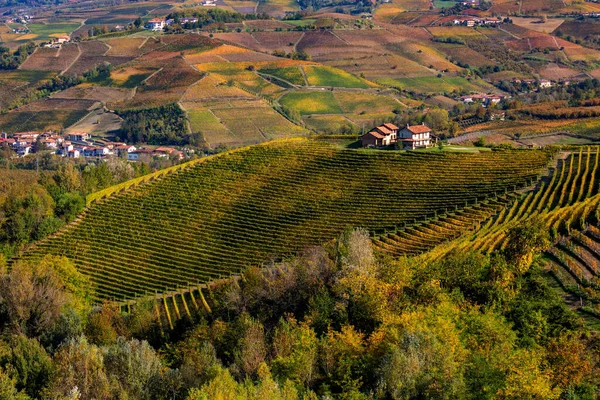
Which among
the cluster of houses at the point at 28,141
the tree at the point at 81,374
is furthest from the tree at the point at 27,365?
the cluster of houses at the point at 28,141

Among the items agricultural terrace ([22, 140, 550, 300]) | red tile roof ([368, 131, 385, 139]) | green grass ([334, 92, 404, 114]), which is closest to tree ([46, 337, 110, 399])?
agricultural terrace ([22, 140, 550, 300])

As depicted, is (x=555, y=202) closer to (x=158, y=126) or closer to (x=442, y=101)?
(x=158, y=126)

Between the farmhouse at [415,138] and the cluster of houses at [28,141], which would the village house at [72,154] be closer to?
the cluster of houses at [28,141]

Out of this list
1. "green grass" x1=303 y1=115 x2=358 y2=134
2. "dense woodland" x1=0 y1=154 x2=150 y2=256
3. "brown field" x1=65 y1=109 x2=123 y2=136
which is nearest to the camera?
"dense woodland" x1=0 y1=154 x2=150 y2=256

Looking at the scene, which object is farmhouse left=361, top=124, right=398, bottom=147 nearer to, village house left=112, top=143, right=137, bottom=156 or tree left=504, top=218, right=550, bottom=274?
tree left=504, top=218, right=550, bottom=274

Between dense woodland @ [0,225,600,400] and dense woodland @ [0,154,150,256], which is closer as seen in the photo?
dense woodland @ [0,225,600,400]

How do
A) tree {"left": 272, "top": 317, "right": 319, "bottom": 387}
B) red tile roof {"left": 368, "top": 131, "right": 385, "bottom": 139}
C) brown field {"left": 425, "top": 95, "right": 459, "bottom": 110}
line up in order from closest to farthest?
tree {"left": 272, "top": 317, "right": 319, "bottom": 387}
red tile roof {"left": 368, "top": 131, "right": 385, "bottom": 139}
brown field {"left": 425, "top": 95, "right": 459, "bottom": 110}

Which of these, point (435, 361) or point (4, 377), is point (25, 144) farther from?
point (435, 361)

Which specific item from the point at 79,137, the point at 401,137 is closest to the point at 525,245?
the point at 401,137
